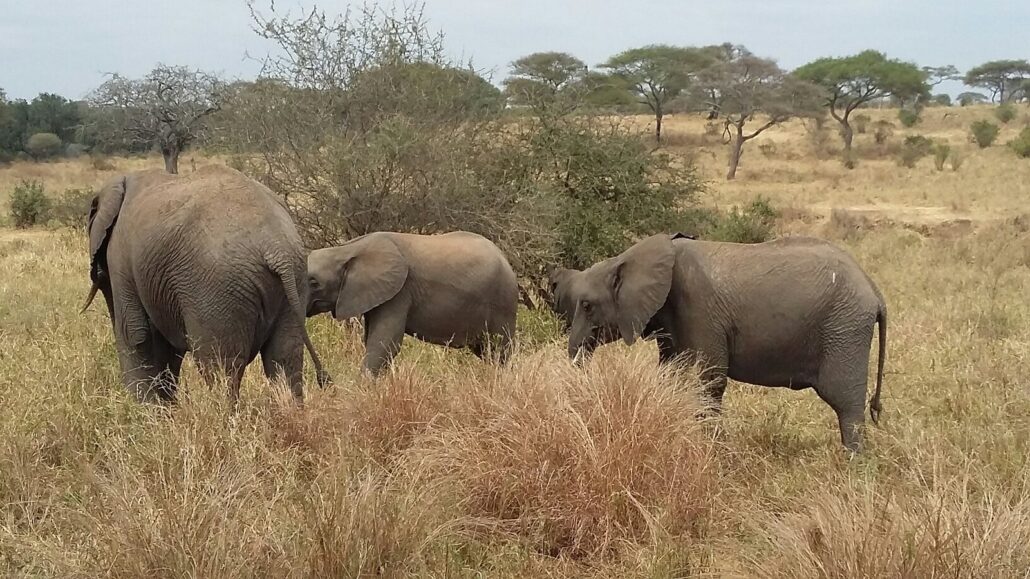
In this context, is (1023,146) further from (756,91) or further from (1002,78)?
(1002,78)

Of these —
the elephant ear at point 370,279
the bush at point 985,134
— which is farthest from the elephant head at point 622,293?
the bush at point 985,134

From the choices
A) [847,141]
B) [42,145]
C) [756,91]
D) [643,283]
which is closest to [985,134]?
[847,141]

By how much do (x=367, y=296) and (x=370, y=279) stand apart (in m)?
0.11

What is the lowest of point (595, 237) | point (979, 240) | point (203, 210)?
point (979, 240)

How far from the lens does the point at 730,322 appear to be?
541cm

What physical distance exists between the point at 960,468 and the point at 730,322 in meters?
1.48

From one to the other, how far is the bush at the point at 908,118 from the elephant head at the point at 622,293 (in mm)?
39536

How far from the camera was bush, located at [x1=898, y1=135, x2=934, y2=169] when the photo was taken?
30.0 m

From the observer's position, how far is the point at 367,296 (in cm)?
630

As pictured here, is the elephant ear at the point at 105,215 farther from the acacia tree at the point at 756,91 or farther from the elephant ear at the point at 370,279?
the acacia tree at the point at 756,91

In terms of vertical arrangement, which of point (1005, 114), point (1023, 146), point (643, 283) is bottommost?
point (1023, 146)

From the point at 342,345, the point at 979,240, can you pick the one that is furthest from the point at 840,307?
the point at 979,240

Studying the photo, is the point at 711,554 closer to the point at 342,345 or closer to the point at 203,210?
the point at 203,210

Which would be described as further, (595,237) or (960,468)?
(595,237)
